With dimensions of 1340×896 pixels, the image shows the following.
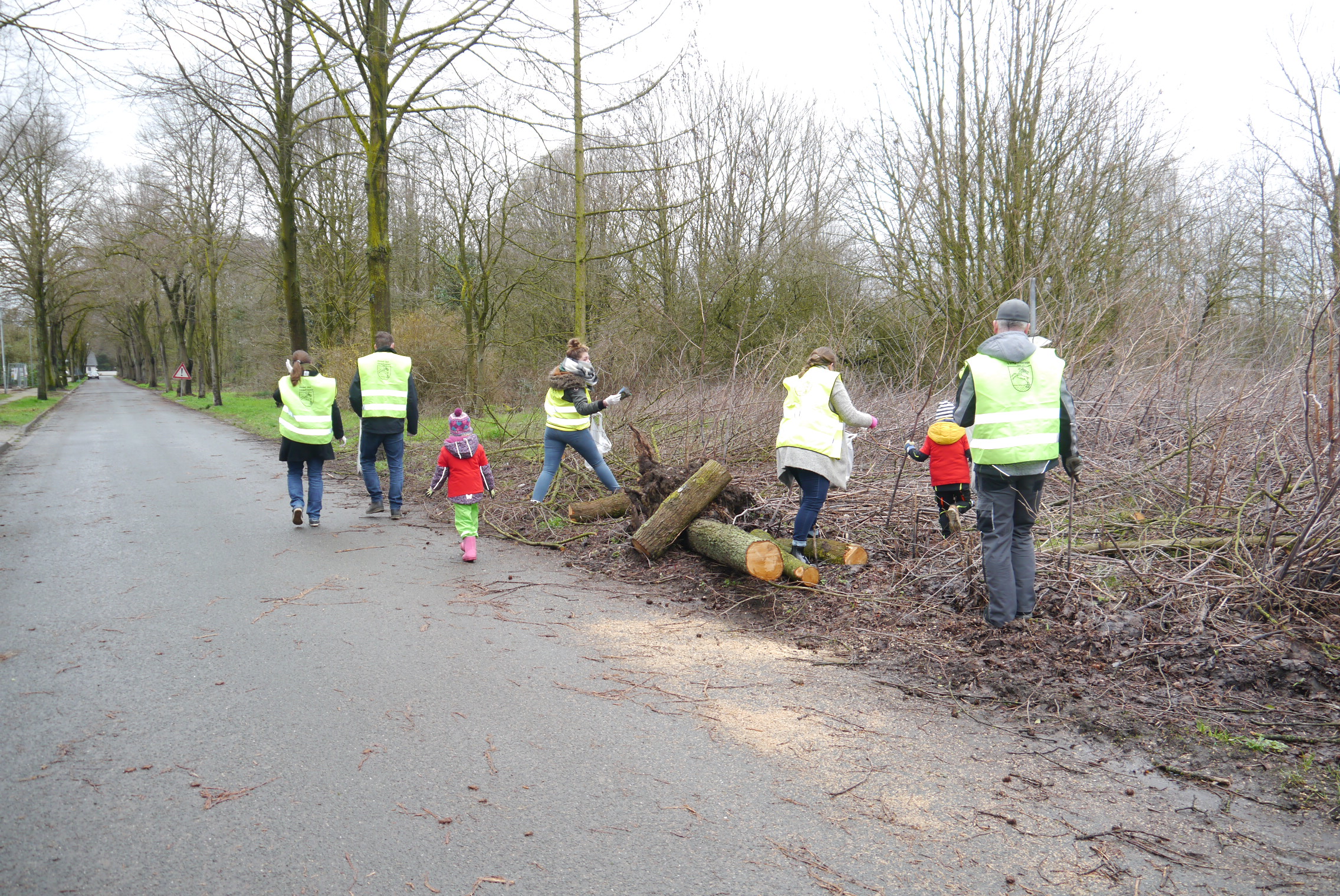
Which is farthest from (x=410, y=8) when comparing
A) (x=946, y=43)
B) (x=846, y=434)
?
(x=846, y=434)

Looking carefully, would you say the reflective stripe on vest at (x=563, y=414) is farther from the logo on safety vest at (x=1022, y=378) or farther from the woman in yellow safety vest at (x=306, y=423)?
the logo on safety vest at (x=1022, y=378)

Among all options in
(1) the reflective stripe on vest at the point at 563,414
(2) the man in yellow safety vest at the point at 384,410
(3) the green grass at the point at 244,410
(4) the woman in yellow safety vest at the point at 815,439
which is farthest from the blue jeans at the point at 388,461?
(3) the green grass at the point at 244,410

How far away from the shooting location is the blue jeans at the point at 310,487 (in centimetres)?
826

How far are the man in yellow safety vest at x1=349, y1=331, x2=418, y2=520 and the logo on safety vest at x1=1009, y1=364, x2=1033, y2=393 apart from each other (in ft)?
20.3

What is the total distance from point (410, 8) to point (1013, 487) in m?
12.9

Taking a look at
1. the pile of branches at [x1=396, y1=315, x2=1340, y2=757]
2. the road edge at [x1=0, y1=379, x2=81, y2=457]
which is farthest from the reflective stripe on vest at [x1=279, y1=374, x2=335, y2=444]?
the road edge at [x1=0, y1=379, x2=81, y2=457]

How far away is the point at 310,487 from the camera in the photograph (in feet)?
27.0

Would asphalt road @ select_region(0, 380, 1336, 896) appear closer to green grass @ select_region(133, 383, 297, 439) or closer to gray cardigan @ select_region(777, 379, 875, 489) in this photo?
gray cardigan @ select_region(777, 379, 875, 489)

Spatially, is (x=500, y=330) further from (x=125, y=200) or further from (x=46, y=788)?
(x=46, y=788)

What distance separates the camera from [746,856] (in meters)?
2.73

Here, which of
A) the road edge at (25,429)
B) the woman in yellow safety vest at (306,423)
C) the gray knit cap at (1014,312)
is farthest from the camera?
the road edge at (25,429)

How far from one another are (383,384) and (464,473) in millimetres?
2183

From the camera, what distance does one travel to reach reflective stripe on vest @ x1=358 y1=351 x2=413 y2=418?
863cm

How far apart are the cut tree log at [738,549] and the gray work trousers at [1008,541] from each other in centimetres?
146
